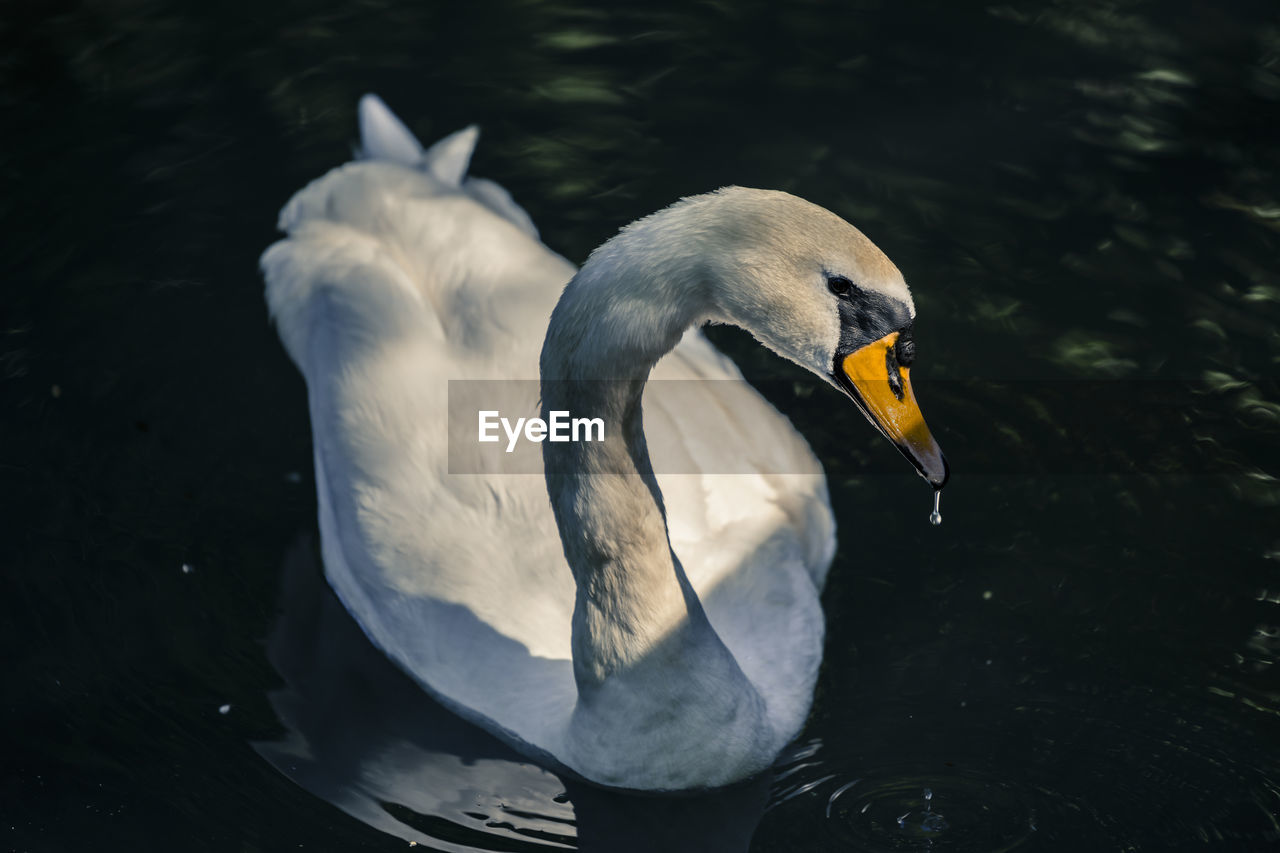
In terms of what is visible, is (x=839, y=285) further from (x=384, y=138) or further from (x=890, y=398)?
(x=384, y=138)

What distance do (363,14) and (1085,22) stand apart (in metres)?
3.85

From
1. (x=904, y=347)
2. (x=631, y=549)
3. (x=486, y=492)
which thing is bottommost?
(x=486, y=492)

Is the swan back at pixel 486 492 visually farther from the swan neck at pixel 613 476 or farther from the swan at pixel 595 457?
the swan neck at pixel 613 476

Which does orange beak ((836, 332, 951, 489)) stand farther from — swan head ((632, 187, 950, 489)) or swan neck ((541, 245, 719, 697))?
swan neck ((541, 245, 719, 697))

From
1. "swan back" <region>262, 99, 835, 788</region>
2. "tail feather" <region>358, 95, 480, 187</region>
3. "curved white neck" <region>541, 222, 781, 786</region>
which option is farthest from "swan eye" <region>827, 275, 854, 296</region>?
"tail feather" <region>358, 95, 480, 187</region>

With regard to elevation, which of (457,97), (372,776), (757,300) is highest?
(757,300)

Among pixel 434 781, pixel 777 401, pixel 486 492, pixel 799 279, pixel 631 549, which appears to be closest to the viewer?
pixel 799 279

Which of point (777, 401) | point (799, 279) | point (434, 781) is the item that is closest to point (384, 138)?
point (777, 401)

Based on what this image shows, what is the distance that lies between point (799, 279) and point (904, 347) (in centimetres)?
33

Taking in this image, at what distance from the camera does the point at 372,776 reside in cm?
517

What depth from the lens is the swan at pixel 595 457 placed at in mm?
3926

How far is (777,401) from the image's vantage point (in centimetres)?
652

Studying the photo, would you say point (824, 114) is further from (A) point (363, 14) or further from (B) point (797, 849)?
(B) point (797, 849)

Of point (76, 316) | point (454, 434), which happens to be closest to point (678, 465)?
A: point (454, 434)
